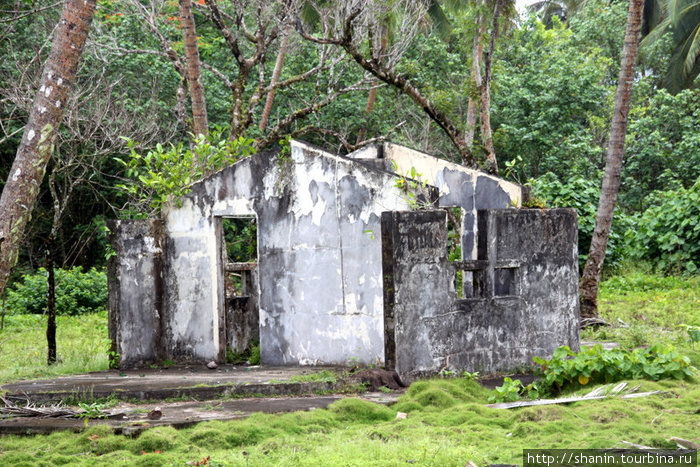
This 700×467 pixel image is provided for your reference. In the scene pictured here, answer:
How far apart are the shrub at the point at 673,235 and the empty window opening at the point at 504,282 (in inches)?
366

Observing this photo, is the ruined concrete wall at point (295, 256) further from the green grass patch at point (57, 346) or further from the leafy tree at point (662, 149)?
the leafy tree at point (662, 149)

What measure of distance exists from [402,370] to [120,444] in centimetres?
306

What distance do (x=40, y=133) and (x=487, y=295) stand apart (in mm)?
5049

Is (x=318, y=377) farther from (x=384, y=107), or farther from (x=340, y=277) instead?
(x=384, y=107)

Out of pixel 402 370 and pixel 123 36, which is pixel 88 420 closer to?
pixel 402 370

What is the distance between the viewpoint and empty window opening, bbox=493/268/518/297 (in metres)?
9.05

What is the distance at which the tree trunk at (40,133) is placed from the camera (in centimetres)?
549

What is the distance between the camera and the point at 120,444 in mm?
6242

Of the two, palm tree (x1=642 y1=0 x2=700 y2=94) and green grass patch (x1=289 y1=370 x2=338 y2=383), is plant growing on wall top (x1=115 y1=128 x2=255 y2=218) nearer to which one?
green grass patch (x1=289 y1=370 x2=338 y2=383)

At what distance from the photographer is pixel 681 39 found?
88.4 ft

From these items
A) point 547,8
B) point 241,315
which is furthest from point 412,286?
point 547,8

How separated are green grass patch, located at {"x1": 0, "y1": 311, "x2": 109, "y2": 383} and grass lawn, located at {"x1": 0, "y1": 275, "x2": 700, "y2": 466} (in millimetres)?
3393

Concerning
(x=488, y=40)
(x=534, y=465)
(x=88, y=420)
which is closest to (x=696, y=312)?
(x=488, y=40)

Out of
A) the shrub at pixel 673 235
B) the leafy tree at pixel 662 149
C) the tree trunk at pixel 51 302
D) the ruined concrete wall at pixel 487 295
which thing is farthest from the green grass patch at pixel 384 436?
the leafy tree at pixel 662 149
